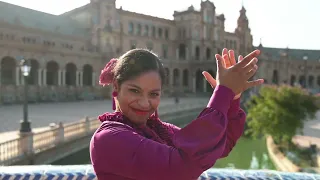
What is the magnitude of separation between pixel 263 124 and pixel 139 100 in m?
15.3

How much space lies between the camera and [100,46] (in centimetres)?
4572

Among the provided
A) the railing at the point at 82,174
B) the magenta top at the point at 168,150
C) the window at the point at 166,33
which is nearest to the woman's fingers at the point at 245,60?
the magenta top at the point at 168,150

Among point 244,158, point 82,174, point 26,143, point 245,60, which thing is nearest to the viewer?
point 245,60

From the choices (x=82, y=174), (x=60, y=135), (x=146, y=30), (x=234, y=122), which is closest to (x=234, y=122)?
(x=234, y=122)

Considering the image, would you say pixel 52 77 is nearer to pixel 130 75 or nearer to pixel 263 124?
pixel 263 124

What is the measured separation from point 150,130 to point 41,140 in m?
10.8

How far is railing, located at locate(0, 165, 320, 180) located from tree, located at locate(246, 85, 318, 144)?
1261cm

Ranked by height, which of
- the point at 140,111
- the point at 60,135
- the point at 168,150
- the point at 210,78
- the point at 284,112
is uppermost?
the point at 210,78

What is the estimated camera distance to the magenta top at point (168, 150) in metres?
1.48

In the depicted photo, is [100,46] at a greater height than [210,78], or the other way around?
[100,46]

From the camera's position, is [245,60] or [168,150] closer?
[168,150]

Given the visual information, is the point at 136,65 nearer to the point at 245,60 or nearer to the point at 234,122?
the point at 245,60

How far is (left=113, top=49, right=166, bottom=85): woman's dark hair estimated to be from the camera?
1.74m

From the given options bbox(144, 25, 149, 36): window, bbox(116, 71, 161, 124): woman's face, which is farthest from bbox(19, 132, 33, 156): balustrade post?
bbox(144, 25, 149, 36): window
